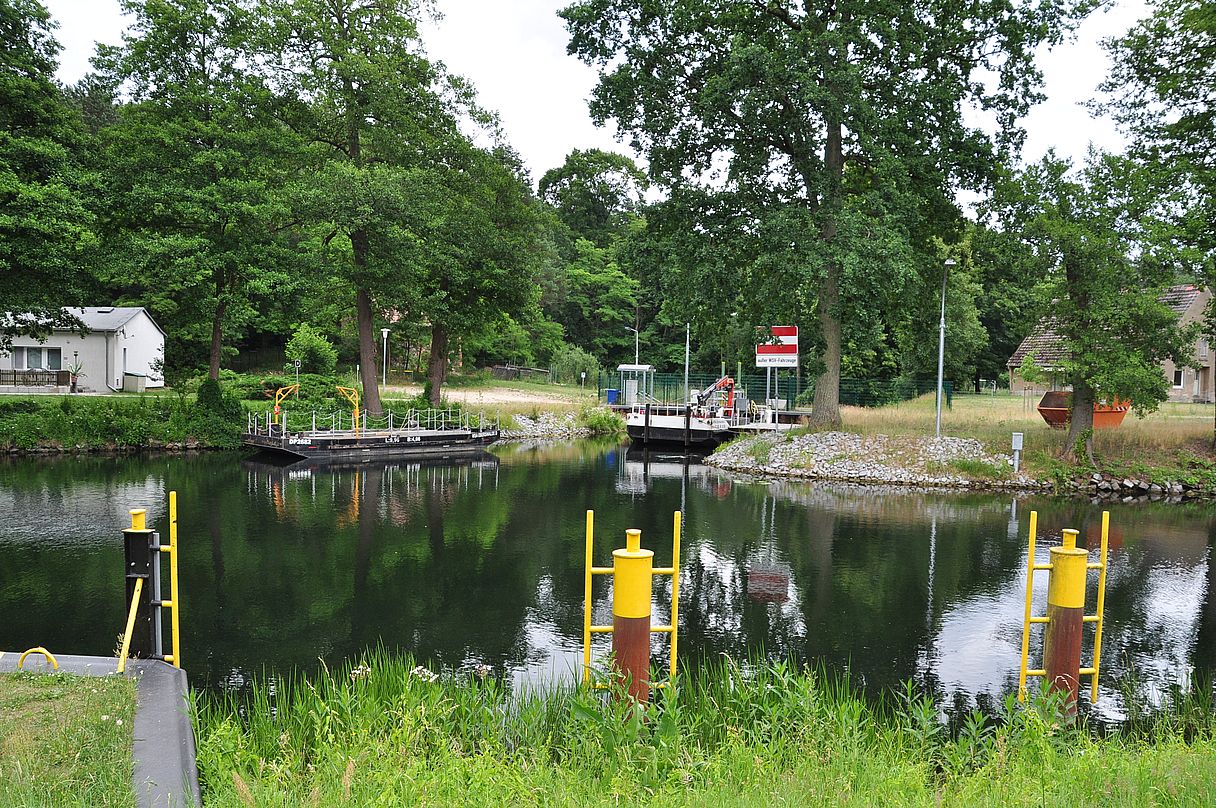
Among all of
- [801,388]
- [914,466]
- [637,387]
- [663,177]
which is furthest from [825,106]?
[801,388]

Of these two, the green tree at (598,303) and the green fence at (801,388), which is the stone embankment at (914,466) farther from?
the green tree at (598,303)

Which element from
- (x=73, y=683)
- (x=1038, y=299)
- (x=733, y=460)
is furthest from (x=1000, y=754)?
(x=733, y=460)

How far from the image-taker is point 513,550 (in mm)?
14266

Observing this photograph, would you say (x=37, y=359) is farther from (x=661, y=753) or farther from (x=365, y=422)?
(x=661, y=753)

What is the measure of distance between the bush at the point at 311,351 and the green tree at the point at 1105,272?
115ft

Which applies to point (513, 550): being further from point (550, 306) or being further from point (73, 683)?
point (550, 306)

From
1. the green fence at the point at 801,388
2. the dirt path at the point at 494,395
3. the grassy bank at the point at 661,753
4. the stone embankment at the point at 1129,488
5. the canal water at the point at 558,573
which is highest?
the green fence at the point at 801,388

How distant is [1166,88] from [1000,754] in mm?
23373

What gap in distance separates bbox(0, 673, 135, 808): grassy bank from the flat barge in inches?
861

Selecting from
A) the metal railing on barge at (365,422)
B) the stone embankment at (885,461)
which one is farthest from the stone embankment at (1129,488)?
the metal railing on barge at (365,422)

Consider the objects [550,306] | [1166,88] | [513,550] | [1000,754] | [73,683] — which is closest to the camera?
[1000,754]

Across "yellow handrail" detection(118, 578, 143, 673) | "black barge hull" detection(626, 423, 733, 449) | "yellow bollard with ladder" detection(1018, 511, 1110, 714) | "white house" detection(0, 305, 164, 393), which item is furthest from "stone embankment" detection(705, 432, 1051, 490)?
"white house" detection(0, 305, 164, 393)

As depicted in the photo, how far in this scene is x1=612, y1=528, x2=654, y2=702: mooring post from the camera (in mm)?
5859

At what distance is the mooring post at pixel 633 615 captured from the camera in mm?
5859
